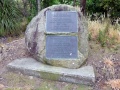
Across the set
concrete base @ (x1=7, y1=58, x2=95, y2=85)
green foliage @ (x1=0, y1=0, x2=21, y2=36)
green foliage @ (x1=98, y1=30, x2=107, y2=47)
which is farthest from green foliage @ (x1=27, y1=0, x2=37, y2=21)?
concrete base @ (x1=7, y1=58, x2=95, y2=85)

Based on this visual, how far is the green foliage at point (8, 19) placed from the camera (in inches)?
311

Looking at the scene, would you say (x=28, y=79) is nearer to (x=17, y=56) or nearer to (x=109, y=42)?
(x=17, y=56)

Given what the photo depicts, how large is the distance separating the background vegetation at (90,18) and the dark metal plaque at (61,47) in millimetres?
1049

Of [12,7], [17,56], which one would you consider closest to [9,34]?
[12,7]

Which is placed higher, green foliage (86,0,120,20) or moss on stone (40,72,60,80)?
green foliage (86,0,120,20)

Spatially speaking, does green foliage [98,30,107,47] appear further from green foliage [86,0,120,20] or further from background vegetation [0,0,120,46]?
green foliage [86,0,120,20]

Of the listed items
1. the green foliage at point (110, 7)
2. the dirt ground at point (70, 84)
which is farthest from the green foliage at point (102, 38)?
the green foliage at point (110, 7)

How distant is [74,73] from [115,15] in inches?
186

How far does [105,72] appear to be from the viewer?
4789 millimetres

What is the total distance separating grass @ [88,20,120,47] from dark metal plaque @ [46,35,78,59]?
1.05 meters

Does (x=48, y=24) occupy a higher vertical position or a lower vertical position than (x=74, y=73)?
higher

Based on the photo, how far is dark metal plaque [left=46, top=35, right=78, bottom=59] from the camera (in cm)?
482

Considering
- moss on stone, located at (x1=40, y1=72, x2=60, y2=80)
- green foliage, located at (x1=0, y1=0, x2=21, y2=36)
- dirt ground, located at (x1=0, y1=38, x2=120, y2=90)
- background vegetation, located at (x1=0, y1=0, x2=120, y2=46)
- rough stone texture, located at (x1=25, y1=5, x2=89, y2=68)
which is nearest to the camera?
dirt ground, located at (x1=0, y1=38, x2=120, y2=90)

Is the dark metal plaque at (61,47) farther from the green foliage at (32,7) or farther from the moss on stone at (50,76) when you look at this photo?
the green foliage at (32,7)
